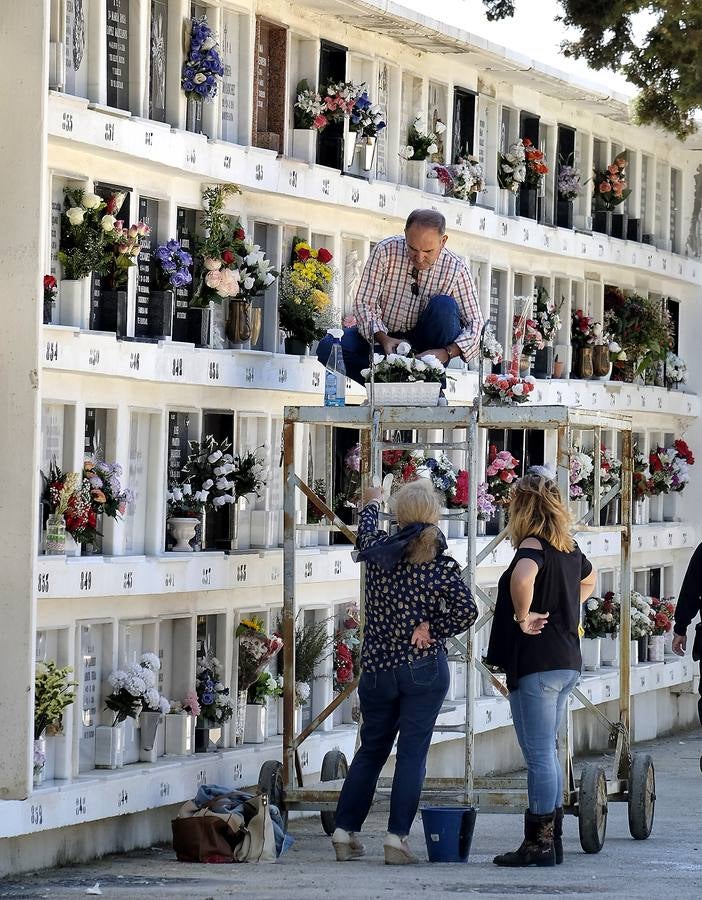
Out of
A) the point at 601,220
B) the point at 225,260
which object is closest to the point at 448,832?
the point at 225,260

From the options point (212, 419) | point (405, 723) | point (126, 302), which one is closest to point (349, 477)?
A: point (212, 419)

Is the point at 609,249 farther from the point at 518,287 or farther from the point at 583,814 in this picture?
the point at 583,814

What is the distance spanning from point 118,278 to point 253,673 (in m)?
3.47

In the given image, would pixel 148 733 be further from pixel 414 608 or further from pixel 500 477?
pixel 500 477

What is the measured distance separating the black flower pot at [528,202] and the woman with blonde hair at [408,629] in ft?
33.9

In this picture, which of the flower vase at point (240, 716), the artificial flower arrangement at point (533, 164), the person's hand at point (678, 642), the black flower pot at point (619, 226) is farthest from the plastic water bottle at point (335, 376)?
the black flower pot at point (619, 226)

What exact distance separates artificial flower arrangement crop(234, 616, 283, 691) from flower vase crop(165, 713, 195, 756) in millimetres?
933

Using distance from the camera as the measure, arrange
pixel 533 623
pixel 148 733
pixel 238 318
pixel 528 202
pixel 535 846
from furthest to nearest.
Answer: pixel 528 202
pixel 238 318
pixel 148 733
pixel 535 846
pixel 533 623

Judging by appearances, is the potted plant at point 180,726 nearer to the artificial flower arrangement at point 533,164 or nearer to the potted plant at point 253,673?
the potted plant at point 253,673

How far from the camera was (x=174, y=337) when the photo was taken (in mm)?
15602

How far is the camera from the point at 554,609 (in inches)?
482

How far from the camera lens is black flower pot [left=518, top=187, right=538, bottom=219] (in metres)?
22.1

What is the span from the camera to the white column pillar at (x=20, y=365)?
10.8 m

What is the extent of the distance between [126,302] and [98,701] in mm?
2767
